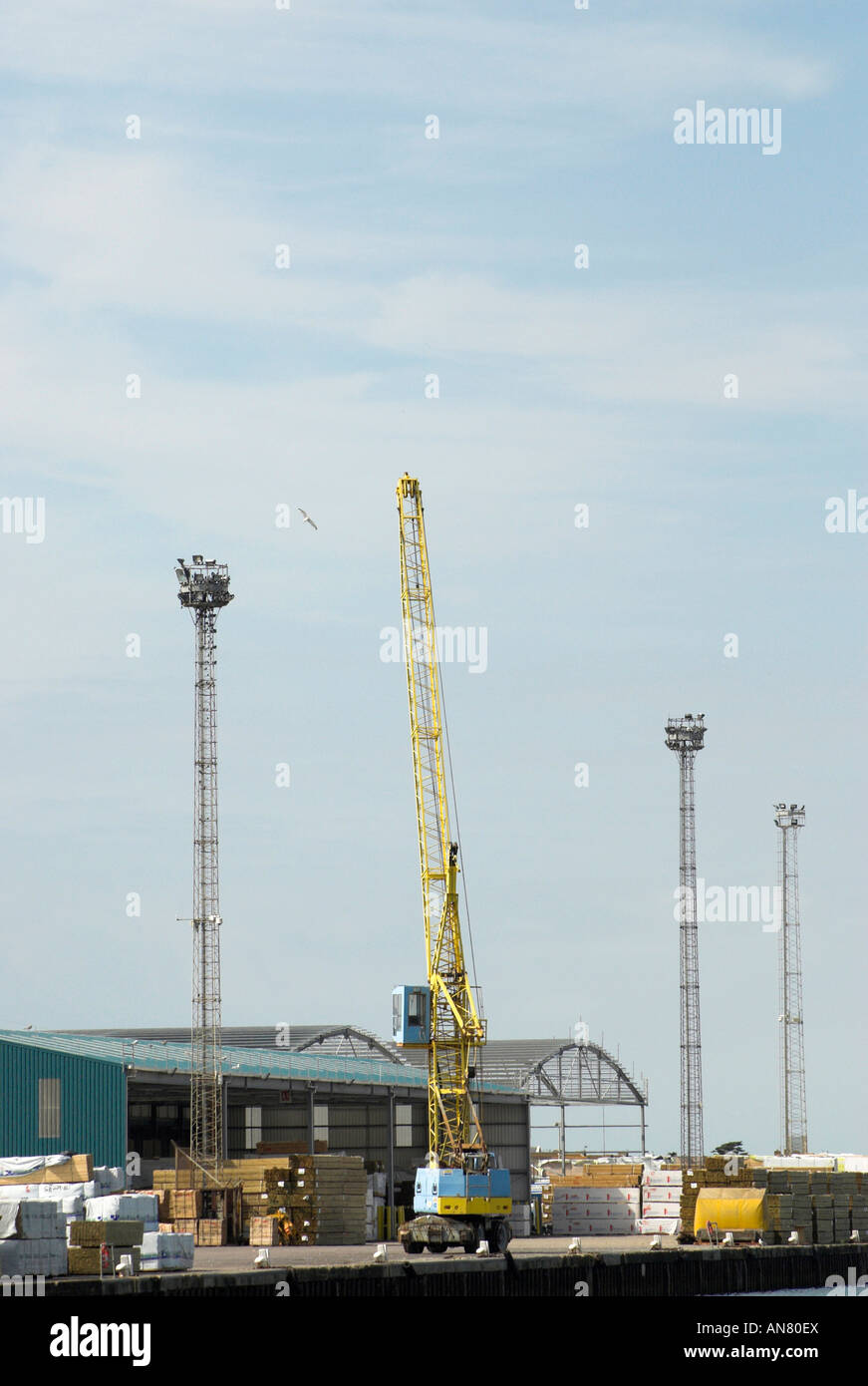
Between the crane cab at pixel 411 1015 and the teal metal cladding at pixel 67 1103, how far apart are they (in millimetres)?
10789

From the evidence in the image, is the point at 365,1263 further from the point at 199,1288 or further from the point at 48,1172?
the point at 48,1172

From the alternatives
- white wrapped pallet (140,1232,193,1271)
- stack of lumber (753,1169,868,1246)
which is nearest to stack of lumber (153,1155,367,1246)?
stack of lumber (753,1169,868,1246)

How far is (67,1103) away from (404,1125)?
21.7m

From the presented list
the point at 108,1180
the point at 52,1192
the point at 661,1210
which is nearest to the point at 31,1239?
the point at 52,1192

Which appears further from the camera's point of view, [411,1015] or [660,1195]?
[660,1195]

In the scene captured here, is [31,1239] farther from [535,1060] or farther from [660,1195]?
[535,1060]

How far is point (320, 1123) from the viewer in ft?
293

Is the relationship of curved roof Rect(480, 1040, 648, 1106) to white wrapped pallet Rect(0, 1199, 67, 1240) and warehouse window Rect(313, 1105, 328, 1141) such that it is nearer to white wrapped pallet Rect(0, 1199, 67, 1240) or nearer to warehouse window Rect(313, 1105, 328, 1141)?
warehouse window Rect(313, 1105, 328, 1141)

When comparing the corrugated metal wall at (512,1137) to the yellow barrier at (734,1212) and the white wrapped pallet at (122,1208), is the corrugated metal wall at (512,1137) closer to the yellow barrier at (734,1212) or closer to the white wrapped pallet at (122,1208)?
the yellow barrier at (734,1212)

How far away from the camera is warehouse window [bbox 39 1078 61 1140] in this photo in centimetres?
7350

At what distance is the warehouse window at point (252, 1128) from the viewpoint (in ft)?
286

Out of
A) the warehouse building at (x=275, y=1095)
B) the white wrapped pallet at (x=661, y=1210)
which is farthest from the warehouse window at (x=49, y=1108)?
the white wrapped pallet at (x=661, y=1210)
